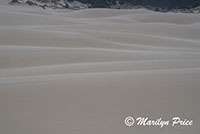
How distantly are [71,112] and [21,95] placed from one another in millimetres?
735

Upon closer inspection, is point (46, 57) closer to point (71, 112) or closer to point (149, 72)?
point (149, 72)

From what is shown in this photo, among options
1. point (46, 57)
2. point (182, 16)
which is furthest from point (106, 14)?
point (46, 57)

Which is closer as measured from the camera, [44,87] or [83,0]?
[44,87]

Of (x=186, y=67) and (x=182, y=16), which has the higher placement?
(x=186, y=67)

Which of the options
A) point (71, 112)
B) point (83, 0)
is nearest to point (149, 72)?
point (71, 112)

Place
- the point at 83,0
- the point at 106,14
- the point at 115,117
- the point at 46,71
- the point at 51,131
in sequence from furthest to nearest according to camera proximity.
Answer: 1. the point at 83,0
2. the point at 106,14
3. the point at 46,71
4. the point at 115,117
5. the point at 51,131

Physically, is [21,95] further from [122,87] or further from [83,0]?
[83,0]

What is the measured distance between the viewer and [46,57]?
643 centimetres

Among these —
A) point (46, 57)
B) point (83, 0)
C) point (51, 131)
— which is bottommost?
point (83, 0)

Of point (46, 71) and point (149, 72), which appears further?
point (46, 71)

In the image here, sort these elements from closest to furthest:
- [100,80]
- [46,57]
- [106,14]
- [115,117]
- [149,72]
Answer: [115,117], [100,80], [149,72], [46,57], [106,14]

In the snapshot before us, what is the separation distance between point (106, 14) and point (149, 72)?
18.9 metres

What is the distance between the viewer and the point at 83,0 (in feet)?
121

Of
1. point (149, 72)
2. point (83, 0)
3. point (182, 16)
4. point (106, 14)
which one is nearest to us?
point (149, 72)
